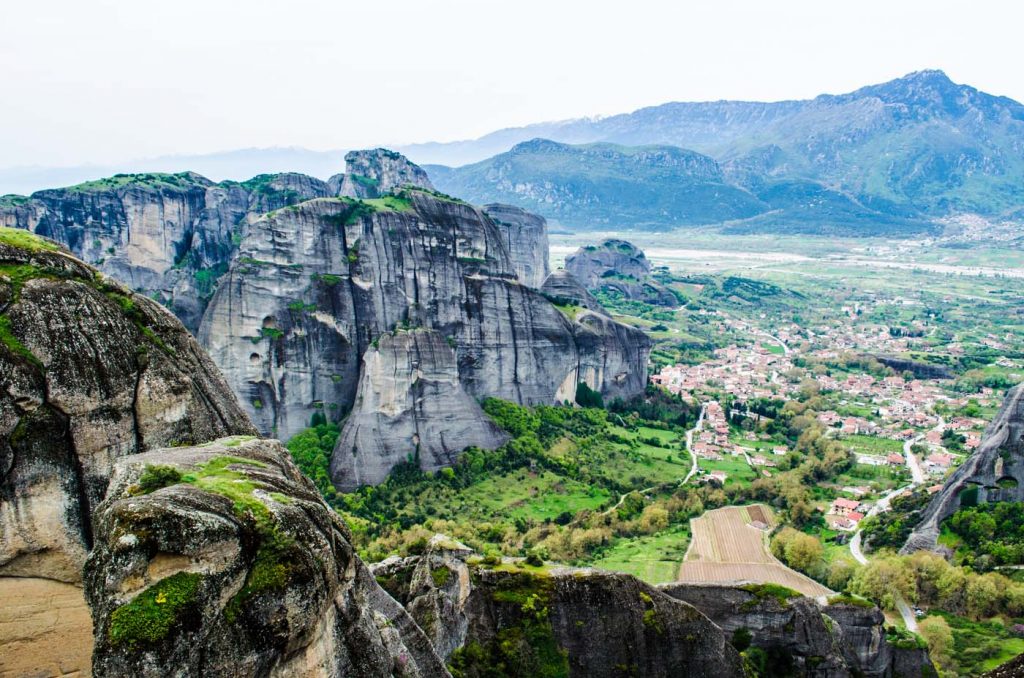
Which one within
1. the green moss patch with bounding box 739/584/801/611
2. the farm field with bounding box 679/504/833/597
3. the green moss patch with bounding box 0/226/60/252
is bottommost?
the farm field with bounding box 679/504/833/597

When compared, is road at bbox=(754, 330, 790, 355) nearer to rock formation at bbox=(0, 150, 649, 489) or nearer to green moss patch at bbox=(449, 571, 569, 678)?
rock formation at bbox=(0, 150, 649, 489)

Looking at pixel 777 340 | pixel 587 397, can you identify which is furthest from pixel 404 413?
pixel 777 340

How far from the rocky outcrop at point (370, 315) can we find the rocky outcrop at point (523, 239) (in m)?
35.8

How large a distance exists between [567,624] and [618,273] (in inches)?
4485

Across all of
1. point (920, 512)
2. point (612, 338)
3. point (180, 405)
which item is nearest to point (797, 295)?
point (612, 338)

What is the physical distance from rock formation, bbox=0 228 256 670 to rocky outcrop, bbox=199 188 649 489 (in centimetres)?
3121

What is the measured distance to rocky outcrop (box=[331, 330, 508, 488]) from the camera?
147ft

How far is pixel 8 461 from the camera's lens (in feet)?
40.2

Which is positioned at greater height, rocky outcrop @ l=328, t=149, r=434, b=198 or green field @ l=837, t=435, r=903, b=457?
rocky outcrop @ l=328, t=149, r=434, b=198

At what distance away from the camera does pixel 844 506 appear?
45.2 m

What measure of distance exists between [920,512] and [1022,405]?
810 cm

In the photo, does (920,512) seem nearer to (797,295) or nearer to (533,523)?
(533,523)

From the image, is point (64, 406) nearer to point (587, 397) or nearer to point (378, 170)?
point (587, 397)

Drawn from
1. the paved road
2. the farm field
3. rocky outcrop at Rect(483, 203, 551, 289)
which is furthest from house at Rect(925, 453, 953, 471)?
rocky outcrop at Rect(483, 203, 551, 289)
